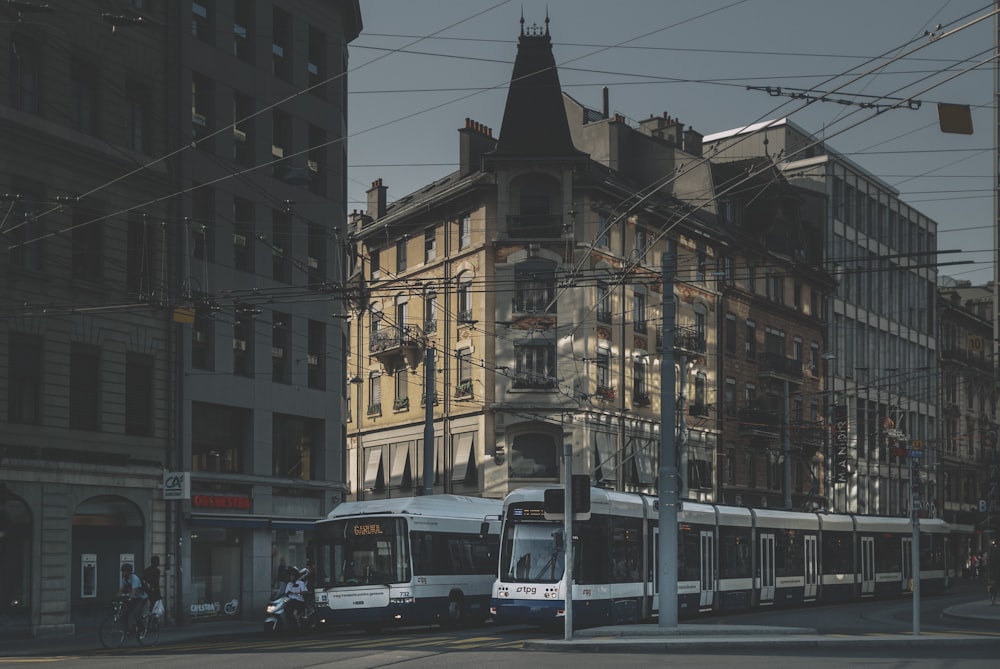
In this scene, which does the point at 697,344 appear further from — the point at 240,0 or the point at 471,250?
the point at 240,0

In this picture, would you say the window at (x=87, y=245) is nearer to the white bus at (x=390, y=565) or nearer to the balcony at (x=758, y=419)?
the white bus at (x=390, y=565)

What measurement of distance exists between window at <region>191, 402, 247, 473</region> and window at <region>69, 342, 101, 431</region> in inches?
141

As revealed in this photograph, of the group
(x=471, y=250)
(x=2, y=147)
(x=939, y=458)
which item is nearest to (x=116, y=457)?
(x=2, y=147)

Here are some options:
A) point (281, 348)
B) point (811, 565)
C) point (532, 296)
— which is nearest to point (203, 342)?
point (281, 348)

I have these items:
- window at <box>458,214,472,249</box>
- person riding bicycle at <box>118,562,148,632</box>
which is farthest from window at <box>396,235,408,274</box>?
person riding bicycle at <box>118,562,148,632</box>

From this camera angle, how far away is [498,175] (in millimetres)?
53500

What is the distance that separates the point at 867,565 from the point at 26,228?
1051 inches

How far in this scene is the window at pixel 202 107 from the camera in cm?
3753

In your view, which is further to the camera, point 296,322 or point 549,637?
point 296,322

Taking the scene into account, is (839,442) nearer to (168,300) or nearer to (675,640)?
(168,300)

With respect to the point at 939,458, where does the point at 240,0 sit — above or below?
above

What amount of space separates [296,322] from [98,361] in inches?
318

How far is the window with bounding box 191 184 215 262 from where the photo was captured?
122 feet

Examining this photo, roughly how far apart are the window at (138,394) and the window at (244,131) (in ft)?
21.9
